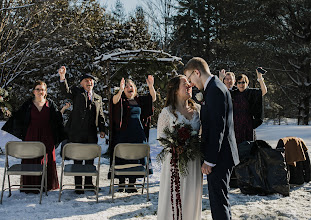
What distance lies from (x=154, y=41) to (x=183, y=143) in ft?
62.5

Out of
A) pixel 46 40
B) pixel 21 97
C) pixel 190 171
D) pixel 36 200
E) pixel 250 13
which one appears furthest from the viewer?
pixel 250 13

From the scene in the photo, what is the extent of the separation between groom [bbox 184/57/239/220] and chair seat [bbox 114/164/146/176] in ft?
7.02

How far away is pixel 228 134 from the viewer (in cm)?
319

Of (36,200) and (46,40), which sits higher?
(46,40)

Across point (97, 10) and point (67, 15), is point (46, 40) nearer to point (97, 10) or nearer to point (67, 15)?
point (67, 15)

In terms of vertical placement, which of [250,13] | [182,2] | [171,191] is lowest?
[171,191]

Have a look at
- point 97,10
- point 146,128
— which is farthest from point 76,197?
point 97,10

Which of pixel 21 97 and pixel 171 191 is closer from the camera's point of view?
pixel 171 191

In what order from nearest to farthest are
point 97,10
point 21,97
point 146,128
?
point 146,128
point 21,97
point 97,10

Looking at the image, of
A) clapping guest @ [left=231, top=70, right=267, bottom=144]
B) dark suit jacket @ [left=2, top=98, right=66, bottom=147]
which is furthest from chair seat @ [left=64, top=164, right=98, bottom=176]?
clapping guest @ [left=231, top=70, right=267, bottom=144]

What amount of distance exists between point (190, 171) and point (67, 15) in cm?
1436

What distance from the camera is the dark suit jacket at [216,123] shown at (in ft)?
9.97

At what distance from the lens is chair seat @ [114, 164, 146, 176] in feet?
16.8

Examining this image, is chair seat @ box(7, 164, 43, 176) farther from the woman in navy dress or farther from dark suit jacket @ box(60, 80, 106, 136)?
the woman in navy dress
